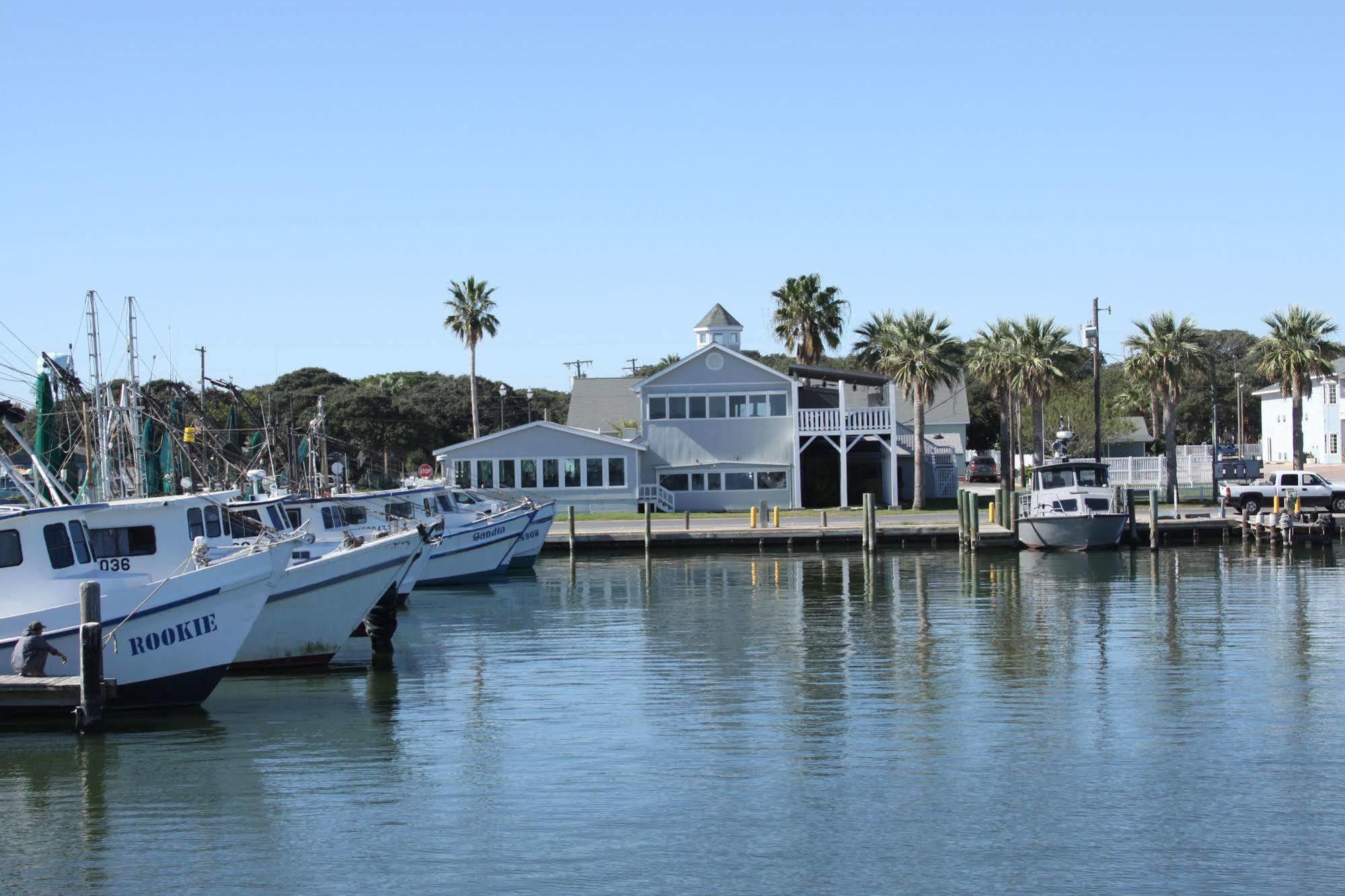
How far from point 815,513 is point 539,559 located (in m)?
14.9

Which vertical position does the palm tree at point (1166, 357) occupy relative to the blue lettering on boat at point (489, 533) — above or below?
above

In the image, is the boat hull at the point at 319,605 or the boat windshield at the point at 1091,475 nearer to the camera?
the boat hull at the point at 319,605

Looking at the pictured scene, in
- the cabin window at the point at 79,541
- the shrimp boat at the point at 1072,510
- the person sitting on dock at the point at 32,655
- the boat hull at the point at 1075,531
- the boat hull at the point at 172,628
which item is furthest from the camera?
the shrimp boat at the point at 1072,510

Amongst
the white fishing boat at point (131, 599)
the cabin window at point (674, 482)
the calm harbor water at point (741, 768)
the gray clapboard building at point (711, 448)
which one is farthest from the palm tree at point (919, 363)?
the white fishing boat at point (131, 599)

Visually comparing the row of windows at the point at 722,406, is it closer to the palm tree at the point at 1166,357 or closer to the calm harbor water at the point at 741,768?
the palm tree at the point at 1166,357

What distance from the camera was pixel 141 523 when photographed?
22.7m

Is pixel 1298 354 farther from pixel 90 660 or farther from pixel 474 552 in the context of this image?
pixel 90 660

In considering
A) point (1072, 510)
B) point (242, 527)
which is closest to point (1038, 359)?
point (1072, 510)

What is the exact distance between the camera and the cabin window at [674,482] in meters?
63.3

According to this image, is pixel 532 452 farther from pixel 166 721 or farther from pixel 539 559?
pixel 166 721

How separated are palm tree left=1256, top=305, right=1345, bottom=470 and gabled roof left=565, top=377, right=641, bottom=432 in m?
30.3

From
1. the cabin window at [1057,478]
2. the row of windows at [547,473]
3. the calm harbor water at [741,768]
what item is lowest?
the calm harbor water at [741,768]

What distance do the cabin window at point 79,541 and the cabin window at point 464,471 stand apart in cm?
4008

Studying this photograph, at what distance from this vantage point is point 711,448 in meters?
63.2
